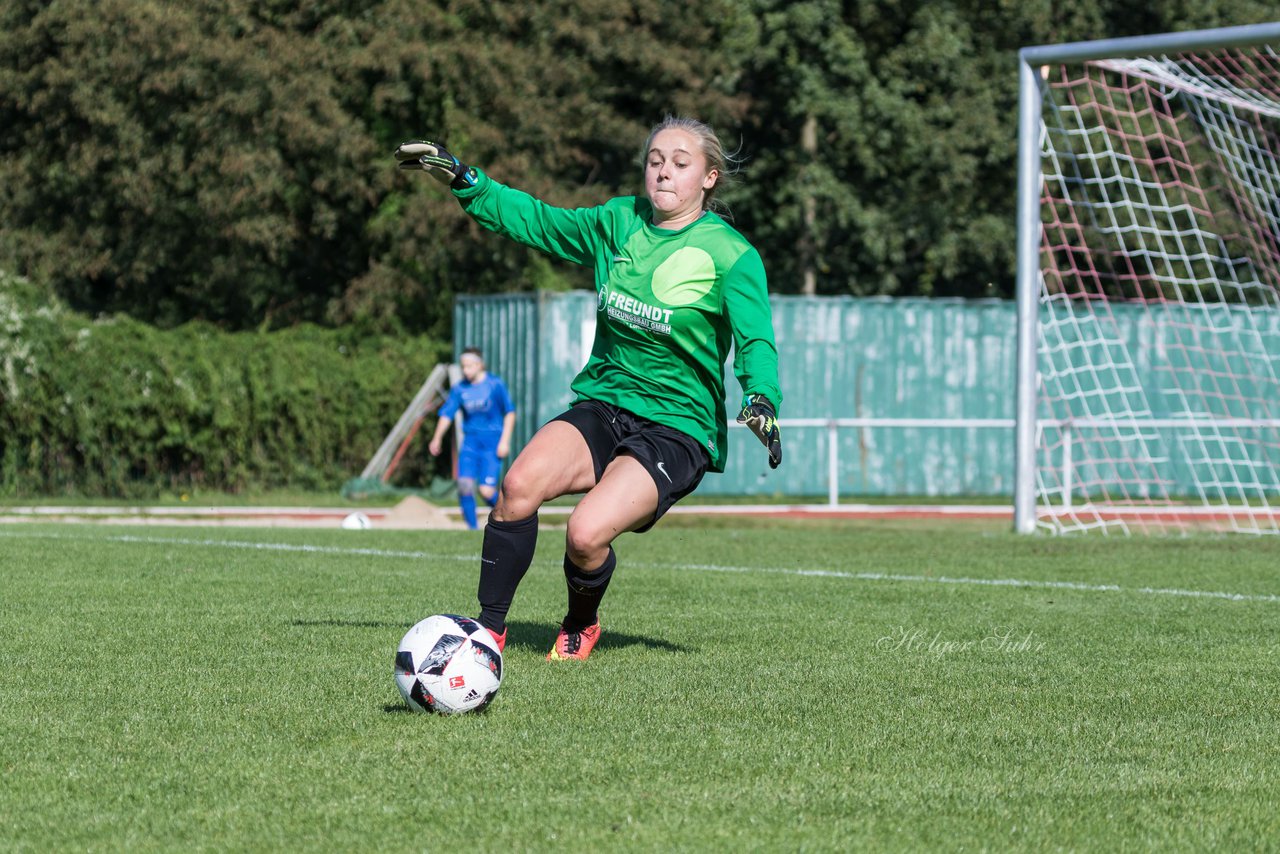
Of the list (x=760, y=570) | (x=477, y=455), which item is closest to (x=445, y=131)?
(x=477, y=455)

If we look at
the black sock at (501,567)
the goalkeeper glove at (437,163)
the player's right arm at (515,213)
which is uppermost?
the goalkeeper glove at (437,163)

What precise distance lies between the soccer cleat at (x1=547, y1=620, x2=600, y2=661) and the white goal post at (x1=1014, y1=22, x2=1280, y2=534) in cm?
914

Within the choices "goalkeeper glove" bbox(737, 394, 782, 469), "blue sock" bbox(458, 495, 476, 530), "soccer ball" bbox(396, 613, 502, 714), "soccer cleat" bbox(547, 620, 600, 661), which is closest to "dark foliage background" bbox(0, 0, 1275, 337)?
"blue sock" bbox(458, 495, 476, 530)

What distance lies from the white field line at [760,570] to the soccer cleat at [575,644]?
390cm

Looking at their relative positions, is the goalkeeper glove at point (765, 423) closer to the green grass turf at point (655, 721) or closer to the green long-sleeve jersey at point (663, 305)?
Answer: the green long-sleeve jersey at point (663, 305)

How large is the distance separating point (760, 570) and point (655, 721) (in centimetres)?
593

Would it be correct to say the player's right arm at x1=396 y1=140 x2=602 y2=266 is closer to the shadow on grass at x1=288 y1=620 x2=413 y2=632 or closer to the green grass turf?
the green grass turf

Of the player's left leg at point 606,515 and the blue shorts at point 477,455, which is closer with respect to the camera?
the player's left leg at point 606,515

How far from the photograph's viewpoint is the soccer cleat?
6758 millimetres

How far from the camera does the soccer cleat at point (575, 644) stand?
6.76m

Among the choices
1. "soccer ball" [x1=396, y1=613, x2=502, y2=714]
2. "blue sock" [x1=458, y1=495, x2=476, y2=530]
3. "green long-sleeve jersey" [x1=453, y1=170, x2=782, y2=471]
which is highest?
"green long-sleeve jersey" [x1=453, y1=170, x2=782, y2=471]

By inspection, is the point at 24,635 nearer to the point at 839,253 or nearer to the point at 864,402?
the point at 864,402

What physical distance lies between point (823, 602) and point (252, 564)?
12.6 ft

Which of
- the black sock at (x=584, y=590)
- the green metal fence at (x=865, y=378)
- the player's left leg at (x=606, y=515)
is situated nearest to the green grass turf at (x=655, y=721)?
the black sock at (x=584, y=590)
